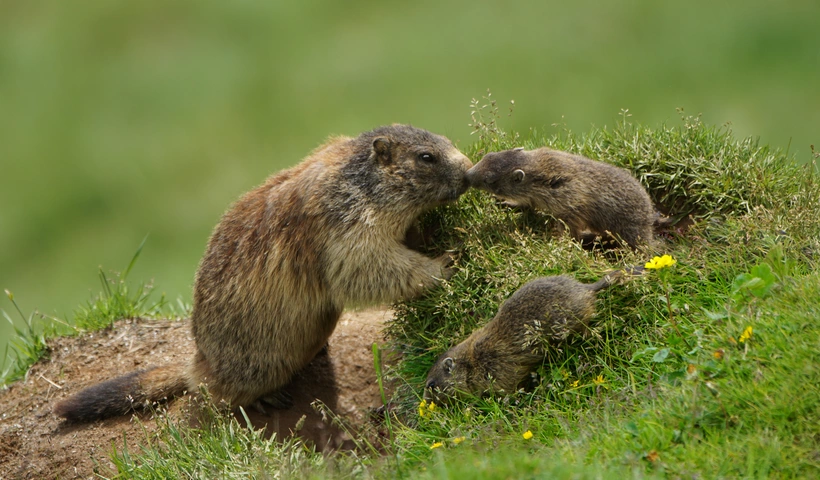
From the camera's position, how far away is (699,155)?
6.43 m

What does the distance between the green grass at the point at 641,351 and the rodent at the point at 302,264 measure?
14.9 inches

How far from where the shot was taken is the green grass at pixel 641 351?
3850 millimetres

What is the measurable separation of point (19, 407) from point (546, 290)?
4.99m

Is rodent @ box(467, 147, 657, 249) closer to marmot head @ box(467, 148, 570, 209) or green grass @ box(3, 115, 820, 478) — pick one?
marmot head @ box(467, 148, 570, 209)

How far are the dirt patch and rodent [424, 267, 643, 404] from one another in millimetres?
1262

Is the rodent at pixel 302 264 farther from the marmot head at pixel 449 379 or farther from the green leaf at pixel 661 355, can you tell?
the green leaf at pixel 661 355

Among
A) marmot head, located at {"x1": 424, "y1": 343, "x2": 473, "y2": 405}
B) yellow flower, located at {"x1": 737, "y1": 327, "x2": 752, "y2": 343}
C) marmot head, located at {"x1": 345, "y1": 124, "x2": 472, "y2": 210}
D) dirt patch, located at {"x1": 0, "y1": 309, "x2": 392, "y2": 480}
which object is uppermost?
marmot head, located at {"x1": 345, "y1": 124, "x2": 472, "y2": 210}

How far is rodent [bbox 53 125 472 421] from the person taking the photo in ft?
19.7

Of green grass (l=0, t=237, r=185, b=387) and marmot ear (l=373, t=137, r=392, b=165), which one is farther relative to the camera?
green grass (l=0, t=237, r=185, b=387)

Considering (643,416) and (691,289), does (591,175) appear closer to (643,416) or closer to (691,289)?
(691,289)

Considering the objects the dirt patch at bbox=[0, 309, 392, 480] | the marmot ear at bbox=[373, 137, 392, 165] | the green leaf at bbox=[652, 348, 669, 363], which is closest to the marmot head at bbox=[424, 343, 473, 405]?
the dirt patch at bbox=[0, 309, 392, 480]

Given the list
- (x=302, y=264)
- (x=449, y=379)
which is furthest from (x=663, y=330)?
(x=302, y=264)

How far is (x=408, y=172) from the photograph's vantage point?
6.15 metres

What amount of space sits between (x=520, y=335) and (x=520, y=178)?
4.60 ft
